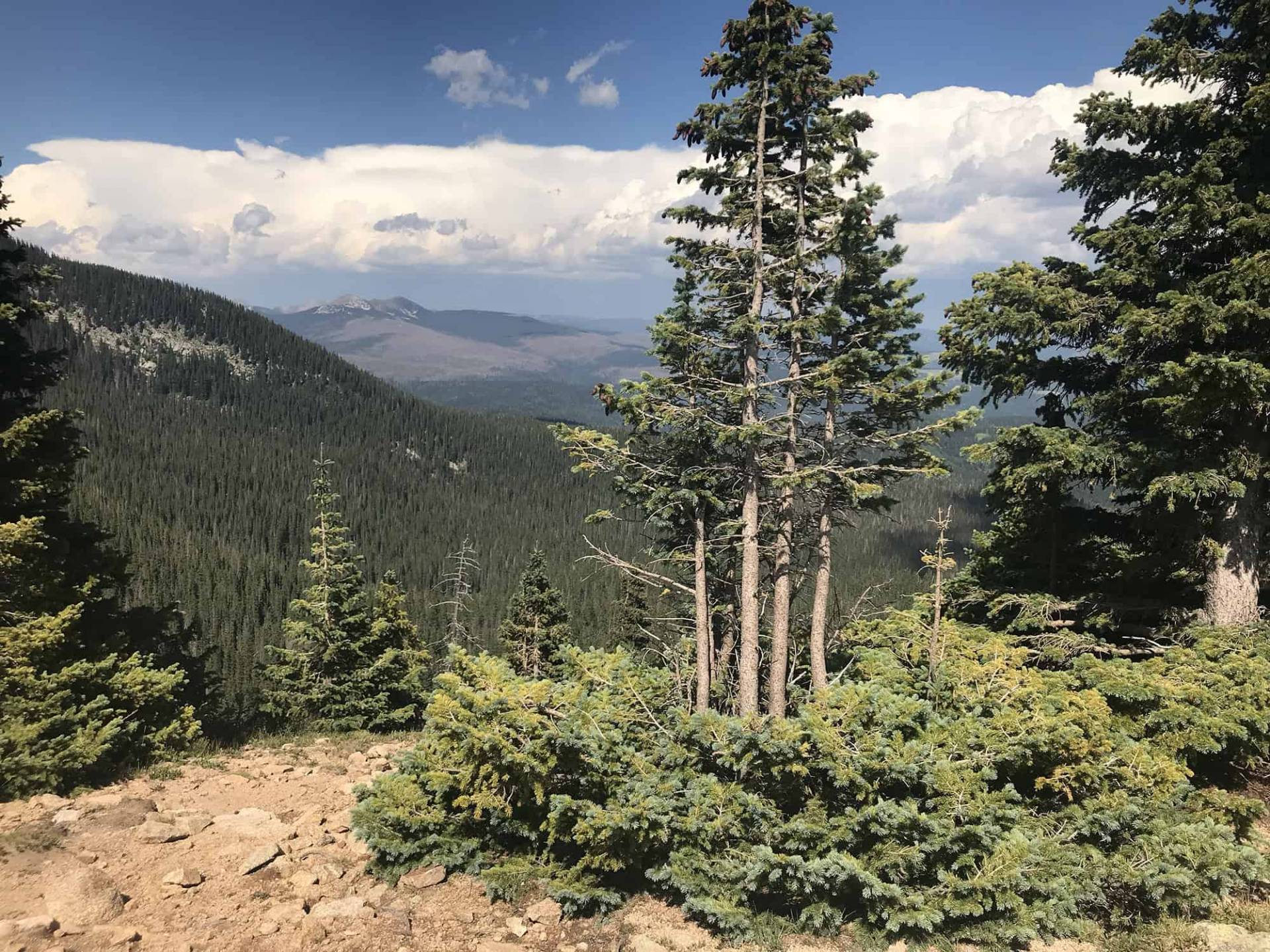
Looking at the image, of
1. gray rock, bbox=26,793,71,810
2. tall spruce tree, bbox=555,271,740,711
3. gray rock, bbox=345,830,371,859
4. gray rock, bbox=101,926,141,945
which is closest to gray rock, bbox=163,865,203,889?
gray rock, bbox=101,926,141,945

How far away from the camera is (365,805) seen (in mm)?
8320

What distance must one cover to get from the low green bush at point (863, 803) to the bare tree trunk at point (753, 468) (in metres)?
2.02

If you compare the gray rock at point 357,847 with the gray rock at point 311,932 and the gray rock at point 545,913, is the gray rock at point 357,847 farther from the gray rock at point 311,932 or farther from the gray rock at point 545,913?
the gray rock at point 545,913

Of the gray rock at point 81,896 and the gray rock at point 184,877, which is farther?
the gray rock at point 184,877

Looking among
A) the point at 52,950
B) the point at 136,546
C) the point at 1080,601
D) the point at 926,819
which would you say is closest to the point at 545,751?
the point at 926,819

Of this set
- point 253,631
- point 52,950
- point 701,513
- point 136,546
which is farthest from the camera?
point 136,546

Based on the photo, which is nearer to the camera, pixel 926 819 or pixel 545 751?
pixel 926 819

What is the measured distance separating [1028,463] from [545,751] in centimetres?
926

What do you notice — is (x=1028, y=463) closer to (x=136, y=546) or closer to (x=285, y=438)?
(x=136, y=546)

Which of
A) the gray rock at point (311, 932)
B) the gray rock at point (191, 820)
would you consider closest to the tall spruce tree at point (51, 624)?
the gray rock at point (191, 820)

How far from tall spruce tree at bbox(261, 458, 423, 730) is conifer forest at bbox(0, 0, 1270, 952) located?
292cm

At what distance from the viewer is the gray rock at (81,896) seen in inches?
260

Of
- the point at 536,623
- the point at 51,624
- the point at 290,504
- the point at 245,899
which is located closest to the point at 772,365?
the point at 245,899

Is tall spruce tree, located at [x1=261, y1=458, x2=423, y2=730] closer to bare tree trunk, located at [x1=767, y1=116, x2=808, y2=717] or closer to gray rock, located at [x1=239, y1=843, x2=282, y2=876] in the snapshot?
gray rock, located at [x1=239, y1=843, x2=282, y2=876]
